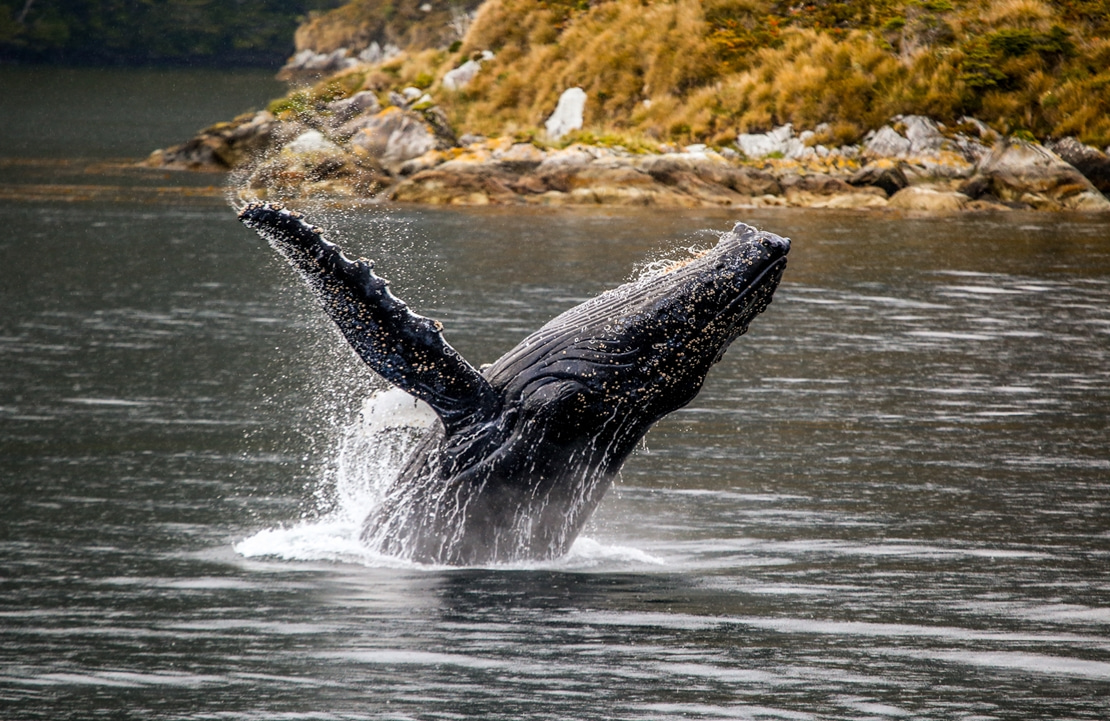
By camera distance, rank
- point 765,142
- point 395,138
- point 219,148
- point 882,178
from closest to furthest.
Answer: point 882,178 < point 765,142 < point 395,138 < point 219,148

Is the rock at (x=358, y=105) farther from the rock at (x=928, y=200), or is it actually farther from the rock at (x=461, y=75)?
the rock at (x=928, y=200)

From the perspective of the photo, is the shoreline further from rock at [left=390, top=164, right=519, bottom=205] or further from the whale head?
the whale head

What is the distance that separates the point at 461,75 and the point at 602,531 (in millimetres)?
43798

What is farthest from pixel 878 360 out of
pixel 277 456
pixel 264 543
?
pixel 264 543

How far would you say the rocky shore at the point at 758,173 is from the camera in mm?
39844

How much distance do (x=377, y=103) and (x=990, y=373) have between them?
3505 centimetres

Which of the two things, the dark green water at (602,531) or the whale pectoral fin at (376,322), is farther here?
the whale pectoral fin at (376,322)

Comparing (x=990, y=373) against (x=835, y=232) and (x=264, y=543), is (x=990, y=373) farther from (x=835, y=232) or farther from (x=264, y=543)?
(x=835, y=232)

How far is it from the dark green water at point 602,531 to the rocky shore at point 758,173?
15.1 meters

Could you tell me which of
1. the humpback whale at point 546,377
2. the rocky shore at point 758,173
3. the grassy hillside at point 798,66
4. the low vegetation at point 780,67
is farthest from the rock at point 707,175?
the humpback whale at point 546,377

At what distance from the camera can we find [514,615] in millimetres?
8336

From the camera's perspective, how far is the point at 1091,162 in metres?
41.5

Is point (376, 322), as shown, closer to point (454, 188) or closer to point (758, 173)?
point (454, 188)

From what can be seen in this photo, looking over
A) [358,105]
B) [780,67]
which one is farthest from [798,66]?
[358,105]
